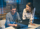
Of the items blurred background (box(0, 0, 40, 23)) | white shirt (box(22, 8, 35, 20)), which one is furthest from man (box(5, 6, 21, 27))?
white shirt (box(22, 8, 35, 20))

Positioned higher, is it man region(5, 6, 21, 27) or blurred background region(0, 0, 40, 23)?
blurred background region(0, 0, 40, 23)

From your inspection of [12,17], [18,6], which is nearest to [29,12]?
[18,6]

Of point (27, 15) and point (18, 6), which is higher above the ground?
point (18, 6)

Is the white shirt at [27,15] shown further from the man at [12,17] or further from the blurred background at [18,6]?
the man at [12,17]

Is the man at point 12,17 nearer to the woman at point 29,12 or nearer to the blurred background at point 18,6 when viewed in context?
the blurred background at point 18,6

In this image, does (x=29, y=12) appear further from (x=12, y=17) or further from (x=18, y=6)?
(x=12, y=17)

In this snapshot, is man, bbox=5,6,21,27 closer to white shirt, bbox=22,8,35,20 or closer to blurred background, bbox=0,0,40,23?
blurred background, bbox=0,0,40,23

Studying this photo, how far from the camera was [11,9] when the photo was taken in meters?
1.13

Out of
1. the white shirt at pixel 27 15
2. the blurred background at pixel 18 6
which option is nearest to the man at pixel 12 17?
the blurred background at pixel 18 6

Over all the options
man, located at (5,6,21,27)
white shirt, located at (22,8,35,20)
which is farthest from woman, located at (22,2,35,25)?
man, located at (5,6,21,27)

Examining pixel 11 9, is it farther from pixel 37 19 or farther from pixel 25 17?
pixel 37 19

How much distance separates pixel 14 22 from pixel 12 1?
0.51m

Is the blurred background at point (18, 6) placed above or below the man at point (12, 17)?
above

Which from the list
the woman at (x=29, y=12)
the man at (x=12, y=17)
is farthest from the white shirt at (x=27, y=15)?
the man at (x=12, y=17)
